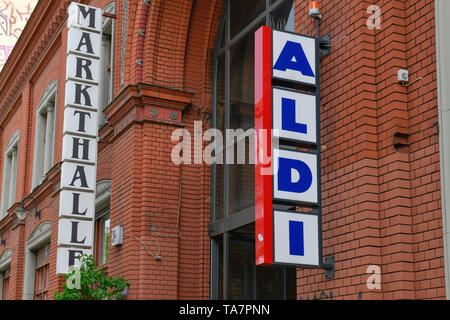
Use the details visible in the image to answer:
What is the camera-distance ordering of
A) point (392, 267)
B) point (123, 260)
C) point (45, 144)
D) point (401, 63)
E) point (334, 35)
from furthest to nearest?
1. point (45, 144)
2. point (123, 260)
3. point (334, 35)
4. point (401, 63)
5. point (392, 267)

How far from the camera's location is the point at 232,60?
34.8ft

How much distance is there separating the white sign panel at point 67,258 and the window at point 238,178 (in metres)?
2.35

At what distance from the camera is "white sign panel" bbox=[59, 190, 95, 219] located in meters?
11.4

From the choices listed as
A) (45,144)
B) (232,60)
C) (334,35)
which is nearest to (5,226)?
(45,144)

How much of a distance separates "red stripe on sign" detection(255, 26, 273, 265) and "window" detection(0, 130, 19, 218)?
47.0 ft

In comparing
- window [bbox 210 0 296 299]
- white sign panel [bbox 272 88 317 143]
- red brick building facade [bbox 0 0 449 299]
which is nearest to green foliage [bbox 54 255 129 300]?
red brick building facade [bbox 0 0 449 299]

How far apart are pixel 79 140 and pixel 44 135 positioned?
20.6 ft

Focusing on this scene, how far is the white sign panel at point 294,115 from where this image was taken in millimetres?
6602

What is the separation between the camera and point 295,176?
6.55 m

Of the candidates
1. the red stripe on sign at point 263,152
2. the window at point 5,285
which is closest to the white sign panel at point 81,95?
the red stripe on sign at point 263,152

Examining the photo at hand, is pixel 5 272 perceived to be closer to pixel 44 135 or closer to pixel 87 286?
pixel 44 135

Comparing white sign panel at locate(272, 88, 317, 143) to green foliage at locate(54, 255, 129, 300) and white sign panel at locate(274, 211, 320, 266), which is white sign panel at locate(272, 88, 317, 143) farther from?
green foliage at locate(54, 255, 129, 300)
